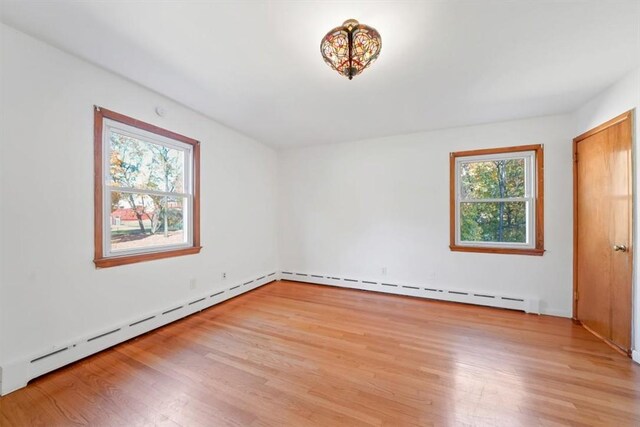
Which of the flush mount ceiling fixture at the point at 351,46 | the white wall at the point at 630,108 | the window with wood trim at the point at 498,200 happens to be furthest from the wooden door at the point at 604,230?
the flush mount ceiling fixture at the point at 351,46

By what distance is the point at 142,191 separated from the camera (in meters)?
2.57

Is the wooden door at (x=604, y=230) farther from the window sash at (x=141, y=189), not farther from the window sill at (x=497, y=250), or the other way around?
the window sash at (x=141, y=189)

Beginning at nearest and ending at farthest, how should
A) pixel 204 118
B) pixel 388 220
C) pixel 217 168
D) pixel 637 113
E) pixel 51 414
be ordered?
pixel 51 414 < pixel 637 113 < pixel 204 118 < pixel 217 168 < pixel 388 220

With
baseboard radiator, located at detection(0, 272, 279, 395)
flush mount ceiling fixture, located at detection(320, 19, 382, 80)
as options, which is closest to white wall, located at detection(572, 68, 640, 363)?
flush mount ceiling fixture, located at detection(320, 19, 382, 80)

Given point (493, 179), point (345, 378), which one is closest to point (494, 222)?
point (493, 179)

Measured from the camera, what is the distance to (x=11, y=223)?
67.1 inches

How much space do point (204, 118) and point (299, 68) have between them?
1.74 metres

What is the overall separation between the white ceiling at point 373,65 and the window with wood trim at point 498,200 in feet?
2.12

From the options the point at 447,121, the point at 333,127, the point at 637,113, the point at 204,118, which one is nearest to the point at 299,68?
the point at 333,127

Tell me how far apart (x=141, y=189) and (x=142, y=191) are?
2cm

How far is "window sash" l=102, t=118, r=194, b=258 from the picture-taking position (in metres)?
2.26

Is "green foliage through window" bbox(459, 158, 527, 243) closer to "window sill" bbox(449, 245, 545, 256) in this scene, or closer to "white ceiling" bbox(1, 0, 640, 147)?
"window sill" bbox(449, 245, 545, 256)

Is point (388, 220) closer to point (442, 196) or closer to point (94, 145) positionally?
point (442, 196)

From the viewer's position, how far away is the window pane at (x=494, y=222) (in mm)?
3309
